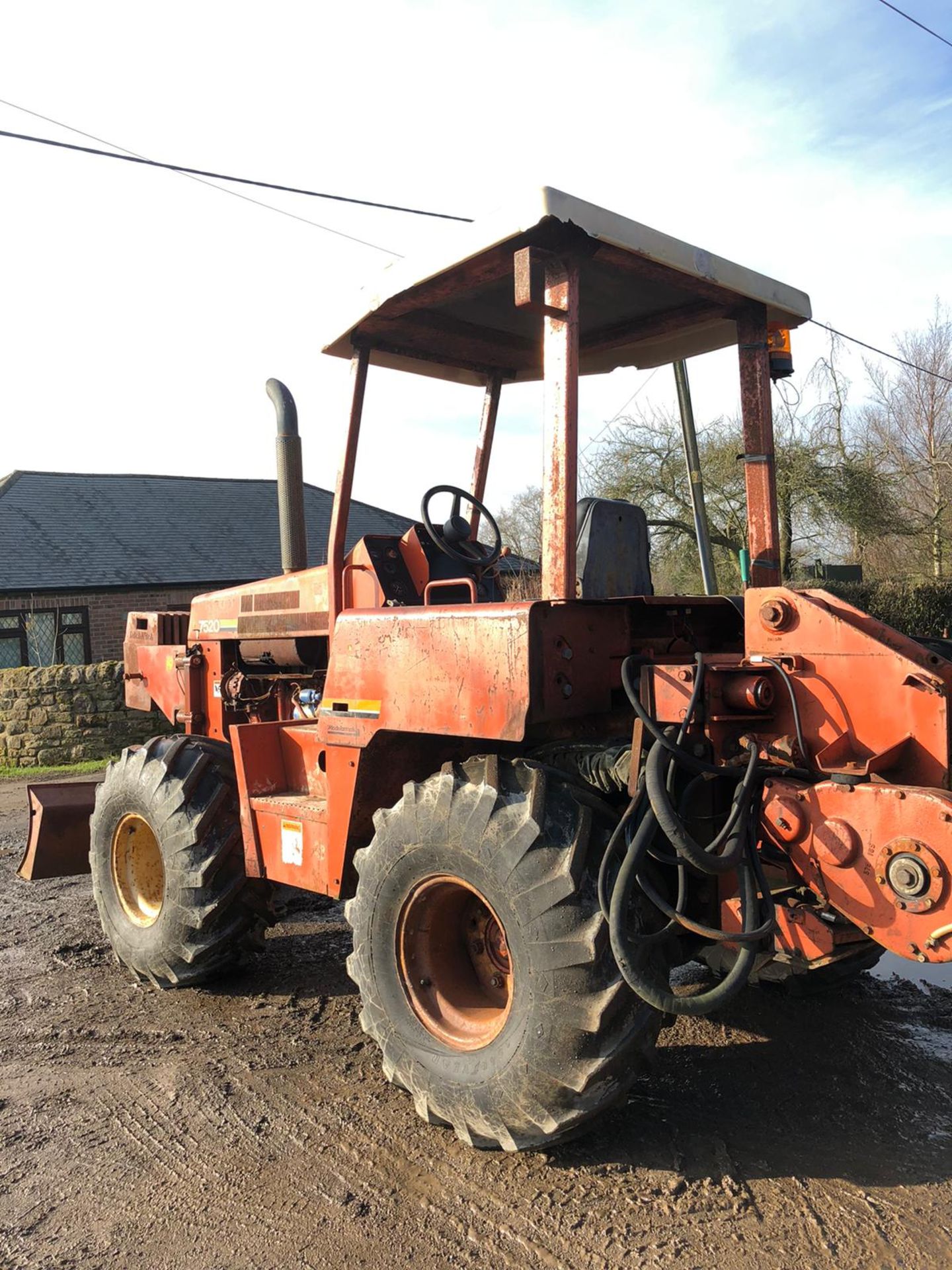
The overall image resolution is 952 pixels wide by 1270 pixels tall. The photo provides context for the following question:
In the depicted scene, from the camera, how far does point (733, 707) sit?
3045 millimetres

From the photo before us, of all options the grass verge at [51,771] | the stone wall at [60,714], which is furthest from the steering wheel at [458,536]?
the stone wall at [60,714]

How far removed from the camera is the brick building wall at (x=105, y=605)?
19297mm

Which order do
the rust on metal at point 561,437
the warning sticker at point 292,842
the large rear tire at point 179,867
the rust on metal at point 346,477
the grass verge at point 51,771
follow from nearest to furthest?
1. the rust on metal at point 561,437
2. the warning sticker at point 292,842
3. the rust on metal at point 346,477
4. the large rear tire at point 179,867
5. the grass verge at point 51,771

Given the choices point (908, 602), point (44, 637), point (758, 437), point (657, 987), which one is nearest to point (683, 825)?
point (657, 987)

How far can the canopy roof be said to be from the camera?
3299 mm

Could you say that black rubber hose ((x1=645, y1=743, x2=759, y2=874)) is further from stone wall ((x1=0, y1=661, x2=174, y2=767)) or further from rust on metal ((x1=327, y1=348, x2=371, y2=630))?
stone wall ((x1=0, y1=661, x2=174, y2=767))

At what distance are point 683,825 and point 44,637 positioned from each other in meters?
18.8

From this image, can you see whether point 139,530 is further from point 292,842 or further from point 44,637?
point 292,842

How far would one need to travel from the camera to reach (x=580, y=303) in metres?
4.34

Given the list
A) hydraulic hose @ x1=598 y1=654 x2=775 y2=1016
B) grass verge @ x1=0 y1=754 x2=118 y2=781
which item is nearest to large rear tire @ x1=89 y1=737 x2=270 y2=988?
hydraulic hose @ x1=598 y1=654 x2=775 y2=1016

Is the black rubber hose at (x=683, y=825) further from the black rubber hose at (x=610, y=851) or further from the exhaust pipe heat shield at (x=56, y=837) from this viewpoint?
the exhaust pipe heat shield at (x=56, y=837)

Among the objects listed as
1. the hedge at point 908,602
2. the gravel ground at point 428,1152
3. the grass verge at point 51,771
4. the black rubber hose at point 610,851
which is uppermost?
the hedge at point 908,602

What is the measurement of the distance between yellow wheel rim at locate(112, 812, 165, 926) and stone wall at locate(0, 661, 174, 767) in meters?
9.36

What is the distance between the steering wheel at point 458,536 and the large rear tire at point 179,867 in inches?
58.6
